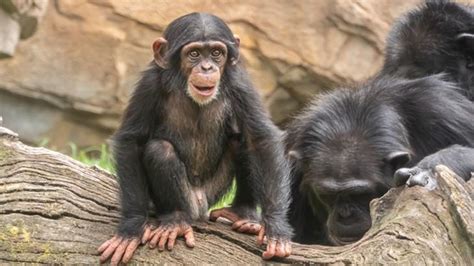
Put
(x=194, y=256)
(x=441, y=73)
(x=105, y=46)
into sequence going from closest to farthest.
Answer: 1. (x=194, y=256)
2. (x=441, y=73)
3. (x=105, y=46)

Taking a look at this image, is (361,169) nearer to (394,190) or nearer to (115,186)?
(394,190)

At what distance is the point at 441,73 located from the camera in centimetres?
840

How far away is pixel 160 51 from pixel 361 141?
1.68 meters

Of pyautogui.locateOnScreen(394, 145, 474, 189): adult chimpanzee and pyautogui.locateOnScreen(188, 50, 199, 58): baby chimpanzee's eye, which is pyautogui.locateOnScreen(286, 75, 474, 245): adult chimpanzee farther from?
pyautogui.locateOnScreen(188, 50, 199, 58): baby chimpanzee's eye

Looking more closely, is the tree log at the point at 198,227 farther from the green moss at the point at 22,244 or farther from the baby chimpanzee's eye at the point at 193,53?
the baby chimpanzee's eye at the point at 193,53

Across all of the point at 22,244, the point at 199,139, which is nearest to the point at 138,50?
the point at 199,139

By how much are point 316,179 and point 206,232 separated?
1.35m

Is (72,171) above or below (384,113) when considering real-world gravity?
below

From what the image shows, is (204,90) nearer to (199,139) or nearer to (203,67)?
(203,67)

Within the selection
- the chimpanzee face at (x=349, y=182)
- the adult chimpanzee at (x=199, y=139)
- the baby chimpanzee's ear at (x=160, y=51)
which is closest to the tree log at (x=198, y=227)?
the adult chimpanzee at (x=199, y=139)

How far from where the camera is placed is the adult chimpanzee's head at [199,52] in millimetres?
6301

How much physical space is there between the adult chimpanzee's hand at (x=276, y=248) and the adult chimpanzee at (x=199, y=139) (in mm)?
95

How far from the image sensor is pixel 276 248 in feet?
19.2

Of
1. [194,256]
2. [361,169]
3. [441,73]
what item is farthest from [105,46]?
[194,256]
